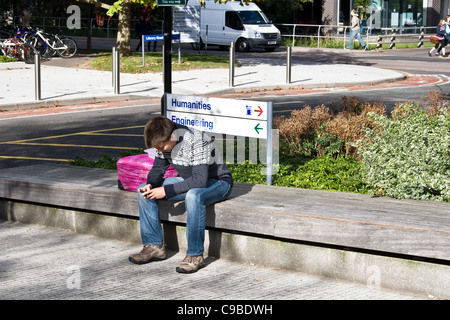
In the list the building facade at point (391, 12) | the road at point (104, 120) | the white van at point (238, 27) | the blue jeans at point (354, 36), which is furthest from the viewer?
the building facade at point (391, 12)

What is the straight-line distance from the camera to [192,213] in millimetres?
5922

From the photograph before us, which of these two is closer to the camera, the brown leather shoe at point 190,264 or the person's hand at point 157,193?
the brown leather shoe at point 190,264

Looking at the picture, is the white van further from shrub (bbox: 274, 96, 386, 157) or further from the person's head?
the person's head

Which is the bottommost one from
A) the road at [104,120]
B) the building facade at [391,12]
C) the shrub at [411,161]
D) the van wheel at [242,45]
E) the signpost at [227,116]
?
the road at [104,120]

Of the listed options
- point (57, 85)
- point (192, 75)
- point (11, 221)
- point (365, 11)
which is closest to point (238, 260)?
point (11, 221)

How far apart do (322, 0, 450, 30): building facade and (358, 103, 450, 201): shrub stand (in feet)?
120

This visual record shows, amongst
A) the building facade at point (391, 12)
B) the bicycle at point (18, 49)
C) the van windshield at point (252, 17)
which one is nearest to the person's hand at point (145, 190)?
the bicycle at point (18, 49)

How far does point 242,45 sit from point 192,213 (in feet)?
93.9

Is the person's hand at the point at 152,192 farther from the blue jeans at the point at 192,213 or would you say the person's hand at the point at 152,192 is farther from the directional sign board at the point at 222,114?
the directional sign board at the point at 222,114

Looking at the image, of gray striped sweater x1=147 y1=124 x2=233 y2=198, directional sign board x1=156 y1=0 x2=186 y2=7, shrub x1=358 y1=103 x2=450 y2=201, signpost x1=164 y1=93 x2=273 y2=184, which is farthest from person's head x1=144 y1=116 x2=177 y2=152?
directional sign board x1=156 y1=0 x2=186 y2=7

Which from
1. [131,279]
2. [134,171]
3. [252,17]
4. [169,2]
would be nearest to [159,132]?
[134,171]

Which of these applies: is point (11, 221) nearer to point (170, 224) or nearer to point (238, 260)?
point (170, 224)

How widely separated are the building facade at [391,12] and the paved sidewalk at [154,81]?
18.3 meters

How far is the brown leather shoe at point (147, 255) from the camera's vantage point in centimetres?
610
